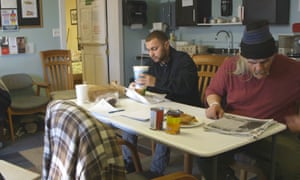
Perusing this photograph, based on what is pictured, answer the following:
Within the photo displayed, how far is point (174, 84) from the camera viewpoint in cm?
270

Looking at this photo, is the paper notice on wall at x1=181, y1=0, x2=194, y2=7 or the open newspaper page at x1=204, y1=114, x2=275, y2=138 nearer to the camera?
the open newspaper page at x1=204, y1=114, x2=275, y2=138

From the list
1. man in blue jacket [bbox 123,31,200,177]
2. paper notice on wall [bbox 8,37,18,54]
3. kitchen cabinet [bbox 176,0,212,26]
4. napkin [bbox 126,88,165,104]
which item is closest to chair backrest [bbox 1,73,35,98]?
paper notice on wall [bbox 8,37,18,54]

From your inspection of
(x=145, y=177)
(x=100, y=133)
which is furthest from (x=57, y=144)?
(x=145, y=177)

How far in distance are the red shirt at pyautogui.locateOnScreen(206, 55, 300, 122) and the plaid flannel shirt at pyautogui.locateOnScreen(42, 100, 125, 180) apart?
4.07ft

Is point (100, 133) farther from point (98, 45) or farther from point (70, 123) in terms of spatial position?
point (98, 45)

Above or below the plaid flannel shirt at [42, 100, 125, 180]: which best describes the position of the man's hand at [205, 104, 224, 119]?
below

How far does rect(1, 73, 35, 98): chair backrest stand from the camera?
14.8ft

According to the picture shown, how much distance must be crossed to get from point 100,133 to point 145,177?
2.59ft

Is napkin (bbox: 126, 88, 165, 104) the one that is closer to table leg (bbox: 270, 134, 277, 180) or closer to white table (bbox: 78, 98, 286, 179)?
white table (bbox: 78, 98, 286, 179)

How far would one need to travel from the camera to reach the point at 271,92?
2.15 metres

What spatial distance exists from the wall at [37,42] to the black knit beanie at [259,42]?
3.59 metres

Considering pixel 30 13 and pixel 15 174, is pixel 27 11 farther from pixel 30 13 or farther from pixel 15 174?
pixel 15 174

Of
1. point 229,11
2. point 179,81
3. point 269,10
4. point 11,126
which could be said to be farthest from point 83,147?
point 229,11

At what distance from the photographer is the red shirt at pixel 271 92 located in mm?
2131
